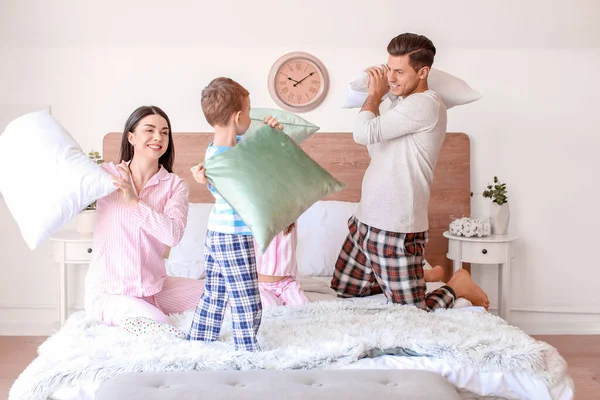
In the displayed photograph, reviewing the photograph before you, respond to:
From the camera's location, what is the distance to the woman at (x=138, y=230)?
7.10ft

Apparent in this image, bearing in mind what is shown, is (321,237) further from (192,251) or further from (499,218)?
(499,218)

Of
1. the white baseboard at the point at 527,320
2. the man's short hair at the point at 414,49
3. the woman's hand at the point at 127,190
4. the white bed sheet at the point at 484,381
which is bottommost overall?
the white baseboard at the point at 527,320

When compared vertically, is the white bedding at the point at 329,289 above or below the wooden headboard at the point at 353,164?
below

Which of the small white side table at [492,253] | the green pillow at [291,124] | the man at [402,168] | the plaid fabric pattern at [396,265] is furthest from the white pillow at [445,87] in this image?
the small white side table at [492,253]

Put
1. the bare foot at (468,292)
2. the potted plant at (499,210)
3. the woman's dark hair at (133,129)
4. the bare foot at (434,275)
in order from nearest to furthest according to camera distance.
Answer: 1. the woman's dark hair at (133,129)
2. the bare foot at (468,292)
3. the bare foot at (434,275)
4. the potted plant at (499,210)

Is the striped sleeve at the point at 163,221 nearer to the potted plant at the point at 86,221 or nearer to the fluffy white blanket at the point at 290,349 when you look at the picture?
the fluffy white blanket at the point at 290,349

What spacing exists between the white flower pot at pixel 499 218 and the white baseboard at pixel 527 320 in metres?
0.57

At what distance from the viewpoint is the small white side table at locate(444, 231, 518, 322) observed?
3459 millimetres

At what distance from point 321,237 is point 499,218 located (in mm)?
1073

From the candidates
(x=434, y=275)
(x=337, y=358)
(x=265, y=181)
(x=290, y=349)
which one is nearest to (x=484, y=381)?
(x=337, y=358)

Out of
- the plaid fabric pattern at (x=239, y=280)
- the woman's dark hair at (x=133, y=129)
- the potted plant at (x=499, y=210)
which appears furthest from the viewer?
the potted plant at (x=499, y=210)

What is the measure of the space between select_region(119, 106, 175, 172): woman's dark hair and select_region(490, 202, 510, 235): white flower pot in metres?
1.93

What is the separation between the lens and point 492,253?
3.46 meters

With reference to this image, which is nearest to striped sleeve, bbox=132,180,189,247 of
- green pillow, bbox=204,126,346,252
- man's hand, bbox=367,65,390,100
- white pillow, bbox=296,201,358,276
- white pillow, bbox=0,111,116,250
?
white pillow, bbox=0,111,116,250
